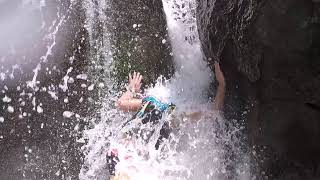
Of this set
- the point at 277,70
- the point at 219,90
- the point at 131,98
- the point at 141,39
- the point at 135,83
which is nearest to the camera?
the point at 277,70

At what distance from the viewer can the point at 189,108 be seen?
4.24 meters

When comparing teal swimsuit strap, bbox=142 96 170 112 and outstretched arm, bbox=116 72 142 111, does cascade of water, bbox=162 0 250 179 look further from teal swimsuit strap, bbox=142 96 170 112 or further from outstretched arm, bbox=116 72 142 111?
outstretched arm, bbox=116 72 142 111

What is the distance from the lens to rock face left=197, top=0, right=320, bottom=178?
274 centimetres

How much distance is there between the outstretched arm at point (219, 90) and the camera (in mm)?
3781

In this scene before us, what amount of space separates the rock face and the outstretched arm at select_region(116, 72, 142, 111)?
101cm

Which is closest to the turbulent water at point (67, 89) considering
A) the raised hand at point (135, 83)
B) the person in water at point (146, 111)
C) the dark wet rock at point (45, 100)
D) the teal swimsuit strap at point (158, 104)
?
the dark wet rock at point (45, 100)

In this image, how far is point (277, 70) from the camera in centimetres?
292

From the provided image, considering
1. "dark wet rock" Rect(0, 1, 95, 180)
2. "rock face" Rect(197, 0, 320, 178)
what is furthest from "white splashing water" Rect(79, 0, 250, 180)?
"rock face" Rect(197, 0, 320, 178)

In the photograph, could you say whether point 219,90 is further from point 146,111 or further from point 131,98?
point 131,98

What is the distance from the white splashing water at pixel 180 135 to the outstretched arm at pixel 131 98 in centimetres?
24

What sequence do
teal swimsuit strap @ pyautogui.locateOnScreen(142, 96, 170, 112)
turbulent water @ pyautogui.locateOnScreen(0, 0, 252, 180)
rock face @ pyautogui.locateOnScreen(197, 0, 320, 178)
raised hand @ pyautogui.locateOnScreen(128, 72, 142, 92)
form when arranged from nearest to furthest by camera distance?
rock face @ pyautogui.locateOnScreen(197, 0, 320, 178) < teal swimsuit strap @ pyautogui.locateOnScreen(142, 96, 170, 112) < raised hand @ pyautogui.locateOnScreen(128, 72, 142, 92) < turbulent water @ pyautogui.locateOnScreen(0, 0, 252, 180)

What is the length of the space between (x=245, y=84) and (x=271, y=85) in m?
0.38

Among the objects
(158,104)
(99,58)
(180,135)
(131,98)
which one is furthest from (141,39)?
(180,135)

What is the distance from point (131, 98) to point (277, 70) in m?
1.73
